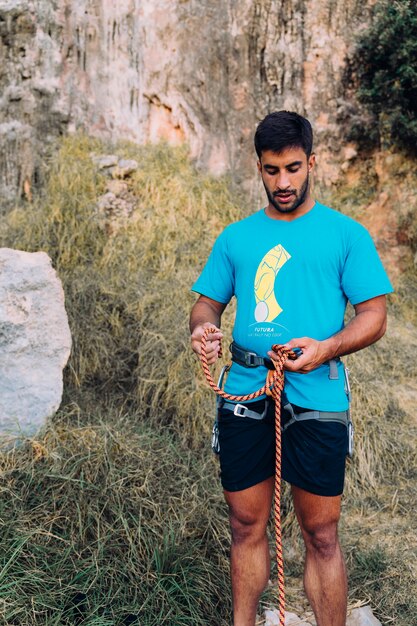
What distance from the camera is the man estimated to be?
6.46 ft

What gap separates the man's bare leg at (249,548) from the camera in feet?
6.97

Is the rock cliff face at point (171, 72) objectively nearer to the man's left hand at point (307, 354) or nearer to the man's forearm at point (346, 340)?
the man's forearm at point (346, 340)

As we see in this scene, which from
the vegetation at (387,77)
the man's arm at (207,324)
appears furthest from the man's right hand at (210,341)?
the vegetation at (387,77)

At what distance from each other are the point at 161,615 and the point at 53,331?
5.60 ft

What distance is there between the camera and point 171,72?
6273 mm

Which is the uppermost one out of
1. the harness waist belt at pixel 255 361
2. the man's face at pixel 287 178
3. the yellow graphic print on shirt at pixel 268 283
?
the man's face at pixel 287 178

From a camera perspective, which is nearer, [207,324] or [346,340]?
[346,340]

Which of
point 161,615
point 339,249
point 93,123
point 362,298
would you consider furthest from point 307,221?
point 93,123

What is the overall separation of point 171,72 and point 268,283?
486cm

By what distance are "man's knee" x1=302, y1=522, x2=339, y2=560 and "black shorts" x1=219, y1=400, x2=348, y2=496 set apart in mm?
113

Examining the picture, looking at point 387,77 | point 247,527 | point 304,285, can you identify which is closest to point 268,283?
point 304,285

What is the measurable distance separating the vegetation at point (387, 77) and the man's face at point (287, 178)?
3.98 m

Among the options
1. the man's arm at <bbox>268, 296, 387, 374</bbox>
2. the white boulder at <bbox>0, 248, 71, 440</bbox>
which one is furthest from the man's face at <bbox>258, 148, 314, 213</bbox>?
the white boulder at <bbox>0, 248, 71, 440</bbox>

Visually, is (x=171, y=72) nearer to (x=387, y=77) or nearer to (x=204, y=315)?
(x=387, y=77)
